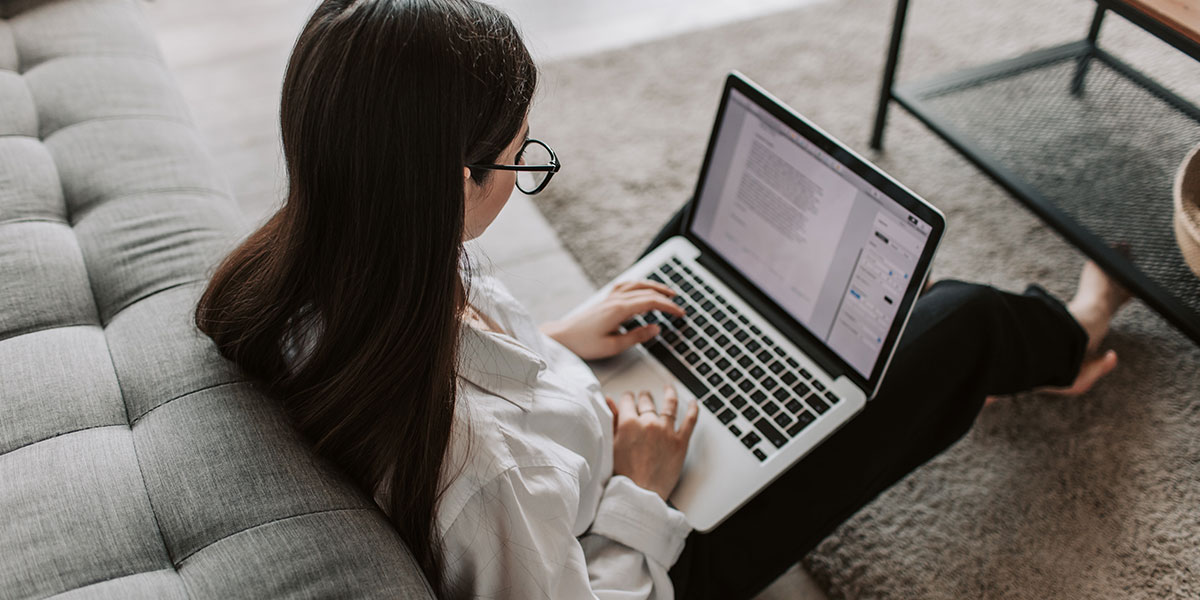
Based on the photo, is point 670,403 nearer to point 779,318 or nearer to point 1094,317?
point 779,318

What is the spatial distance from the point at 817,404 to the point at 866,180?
265 mm

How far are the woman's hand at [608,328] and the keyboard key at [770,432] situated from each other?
176mm

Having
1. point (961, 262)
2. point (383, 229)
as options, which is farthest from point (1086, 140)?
point (383, 229)

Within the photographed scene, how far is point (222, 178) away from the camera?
132cm

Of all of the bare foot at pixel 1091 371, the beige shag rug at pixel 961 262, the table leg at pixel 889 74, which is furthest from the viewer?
the table leg at pixel 889 74

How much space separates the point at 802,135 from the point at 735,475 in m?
0.40

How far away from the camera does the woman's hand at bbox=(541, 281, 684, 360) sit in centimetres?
113

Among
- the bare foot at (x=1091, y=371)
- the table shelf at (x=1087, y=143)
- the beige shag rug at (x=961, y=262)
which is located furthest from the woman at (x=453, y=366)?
the table shelf at (x=1087, y=143)

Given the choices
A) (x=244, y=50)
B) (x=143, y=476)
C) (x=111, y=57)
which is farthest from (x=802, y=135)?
(x=244, y=50)

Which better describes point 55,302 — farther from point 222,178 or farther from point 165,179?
point 222,178

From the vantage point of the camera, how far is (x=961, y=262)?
1.74 metres

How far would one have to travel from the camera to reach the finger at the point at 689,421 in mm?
1034

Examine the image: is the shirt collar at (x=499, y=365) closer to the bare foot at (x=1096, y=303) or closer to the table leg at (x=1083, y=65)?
the bare foot at (x=1096, y=303)

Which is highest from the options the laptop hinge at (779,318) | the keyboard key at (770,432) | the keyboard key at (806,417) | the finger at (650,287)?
the laptop hinge at (779,318)
